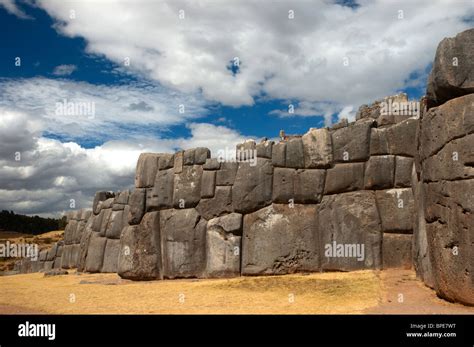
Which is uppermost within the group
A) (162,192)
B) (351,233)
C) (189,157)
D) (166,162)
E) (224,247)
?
(189,157)

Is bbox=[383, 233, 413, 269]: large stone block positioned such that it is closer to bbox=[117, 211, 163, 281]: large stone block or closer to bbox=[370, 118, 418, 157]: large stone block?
bbox=[370, 118, 418, 157]: large stone block

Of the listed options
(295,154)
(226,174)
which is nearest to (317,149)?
(295,154)

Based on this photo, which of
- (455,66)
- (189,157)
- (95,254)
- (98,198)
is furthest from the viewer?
(98,198)

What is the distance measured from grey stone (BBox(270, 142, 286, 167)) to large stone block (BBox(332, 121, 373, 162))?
4.13 ft

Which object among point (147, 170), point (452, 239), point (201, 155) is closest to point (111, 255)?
point (147, 170)

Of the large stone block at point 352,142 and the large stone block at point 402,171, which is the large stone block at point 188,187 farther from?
the large stone block at point 402,171

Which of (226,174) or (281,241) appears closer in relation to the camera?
(281,241)

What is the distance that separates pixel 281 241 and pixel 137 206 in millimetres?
4412

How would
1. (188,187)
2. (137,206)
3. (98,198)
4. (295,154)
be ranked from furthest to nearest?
(98,198) < (137,206) < (188,187) < (295,154)

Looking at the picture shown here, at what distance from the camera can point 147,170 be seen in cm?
1320

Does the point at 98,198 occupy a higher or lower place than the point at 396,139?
lower

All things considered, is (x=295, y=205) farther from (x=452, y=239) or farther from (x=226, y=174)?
(x=452, y=239)

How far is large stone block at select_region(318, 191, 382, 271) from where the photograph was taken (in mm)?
10461

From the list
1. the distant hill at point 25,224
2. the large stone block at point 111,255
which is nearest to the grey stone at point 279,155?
the large stone block at point 111,255
